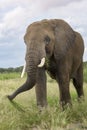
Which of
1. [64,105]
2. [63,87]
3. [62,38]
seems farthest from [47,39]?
[64,105]

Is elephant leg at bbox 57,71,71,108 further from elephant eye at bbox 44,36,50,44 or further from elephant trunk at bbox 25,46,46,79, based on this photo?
elephant trunk at bbox 25,46,46,79

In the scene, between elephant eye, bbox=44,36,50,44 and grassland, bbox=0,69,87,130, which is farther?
elephant eye, bbox=44,36,50,44

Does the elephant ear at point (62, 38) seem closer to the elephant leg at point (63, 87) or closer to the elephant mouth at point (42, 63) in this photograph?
the elephant leg at point (63, 87)

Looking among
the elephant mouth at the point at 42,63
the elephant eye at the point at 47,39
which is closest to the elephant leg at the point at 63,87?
the elephant eye at the point at 47,39

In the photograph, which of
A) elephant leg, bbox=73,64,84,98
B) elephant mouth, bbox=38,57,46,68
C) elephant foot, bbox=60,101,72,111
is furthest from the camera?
elephant leg, bbox=73,64,84,98

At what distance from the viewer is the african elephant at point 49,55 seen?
9875 mm

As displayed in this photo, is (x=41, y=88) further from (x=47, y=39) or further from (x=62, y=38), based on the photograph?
(x=62, y=38)

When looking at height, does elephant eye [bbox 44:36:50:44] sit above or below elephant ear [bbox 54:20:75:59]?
above

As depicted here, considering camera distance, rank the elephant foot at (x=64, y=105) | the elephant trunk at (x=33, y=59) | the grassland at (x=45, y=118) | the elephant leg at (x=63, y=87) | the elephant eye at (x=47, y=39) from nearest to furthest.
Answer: the grassland at (x=45, y=118) < the elephant trunk at (x=33, y=59) < the elephant eye at (x=47, y=39) < the elephant foot at (x=64, y=105) < the elephant leg at (x=63, y=87)

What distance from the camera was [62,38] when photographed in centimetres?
1124

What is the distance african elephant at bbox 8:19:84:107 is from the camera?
9875 mm

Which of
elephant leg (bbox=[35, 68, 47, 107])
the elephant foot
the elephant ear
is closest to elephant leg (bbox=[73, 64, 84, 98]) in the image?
the elephant ear

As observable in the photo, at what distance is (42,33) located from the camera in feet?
34.3

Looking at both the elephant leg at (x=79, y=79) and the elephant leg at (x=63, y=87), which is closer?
the elephant leg at (x=63, y=87)
